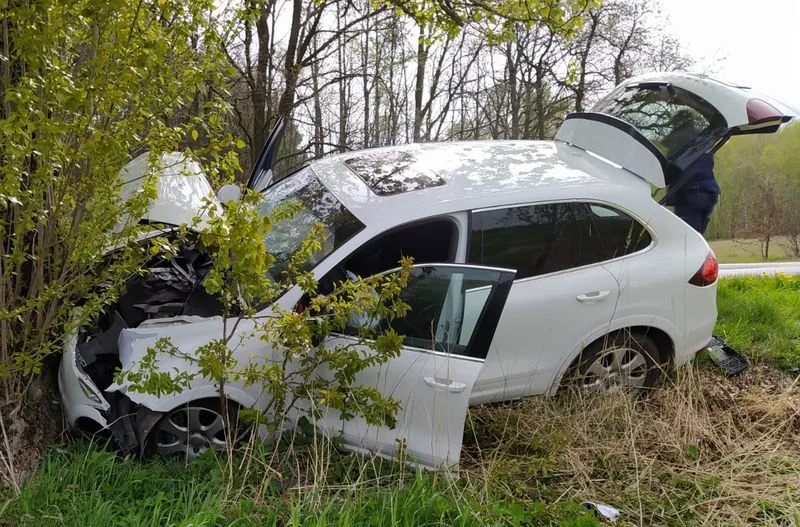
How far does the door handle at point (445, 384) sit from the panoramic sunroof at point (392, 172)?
3.95ft

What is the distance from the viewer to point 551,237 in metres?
3.74

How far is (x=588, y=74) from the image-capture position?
1875 centimetres

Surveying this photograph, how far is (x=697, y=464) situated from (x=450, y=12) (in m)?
4.52

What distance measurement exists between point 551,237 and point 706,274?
1169 millimetres

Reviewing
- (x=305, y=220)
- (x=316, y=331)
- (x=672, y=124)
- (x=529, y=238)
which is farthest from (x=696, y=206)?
(x=316, y=331)

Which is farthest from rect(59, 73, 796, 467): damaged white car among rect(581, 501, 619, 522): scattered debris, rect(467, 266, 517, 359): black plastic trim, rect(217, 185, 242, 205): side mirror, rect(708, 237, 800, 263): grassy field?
rect(708, 237, 800, 263): grassy field

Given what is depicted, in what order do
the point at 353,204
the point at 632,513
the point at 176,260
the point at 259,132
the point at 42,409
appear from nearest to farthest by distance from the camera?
the point at 632,513 < the point at 42,409 < the point at 353,204 < the point at 176,260 < the point at 259,132

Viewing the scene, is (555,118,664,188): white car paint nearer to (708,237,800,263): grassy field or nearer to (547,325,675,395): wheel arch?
(547,325,675,395): wheel arch

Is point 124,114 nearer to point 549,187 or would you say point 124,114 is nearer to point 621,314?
point 549,187

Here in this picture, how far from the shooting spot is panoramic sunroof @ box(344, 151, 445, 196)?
12.1 ft

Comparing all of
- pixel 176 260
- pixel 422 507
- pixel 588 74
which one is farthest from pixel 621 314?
pixel 588 74

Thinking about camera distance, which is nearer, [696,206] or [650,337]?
[650,337]

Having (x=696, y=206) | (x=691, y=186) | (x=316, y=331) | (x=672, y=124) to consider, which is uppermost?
(x=672, y=124)

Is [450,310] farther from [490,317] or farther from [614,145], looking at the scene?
[614,145]
